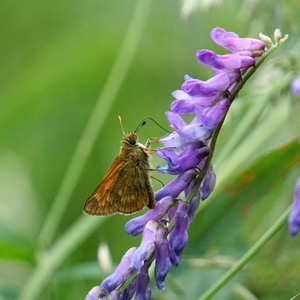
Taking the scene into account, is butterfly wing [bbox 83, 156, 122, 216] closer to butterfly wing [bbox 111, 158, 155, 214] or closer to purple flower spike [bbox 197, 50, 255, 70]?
butterfly wing [bbox 111, 158, 155, 214]

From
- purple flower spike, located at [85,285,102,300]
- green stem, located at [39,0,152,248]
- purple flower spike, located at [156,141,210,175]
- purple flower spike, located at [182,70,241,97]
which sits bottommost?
purple flower spike, located at [85,285,102,300]

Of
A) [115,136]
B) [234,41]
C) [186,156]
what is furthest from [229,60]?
[115,136]

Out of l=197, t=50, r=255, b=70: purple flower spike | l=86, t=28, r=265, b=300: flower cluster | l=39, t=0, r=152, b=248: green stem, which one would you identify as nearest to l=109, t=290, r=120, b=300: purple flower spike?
l=86, t=28, r=265, b=300: flower cluster

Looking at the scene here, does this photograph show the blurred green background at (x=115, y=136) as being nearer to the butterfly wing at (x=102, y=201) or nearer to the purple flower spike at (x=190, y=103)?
the butterfly wing at (x=102, y=201)

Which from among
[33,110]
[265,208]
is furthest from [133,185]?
[33,110]

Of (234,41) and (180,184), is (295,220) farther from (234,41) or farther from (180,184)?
(234,41)

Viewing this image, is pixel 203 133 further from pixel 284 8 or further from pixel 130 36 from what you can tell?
pixel 130 36
